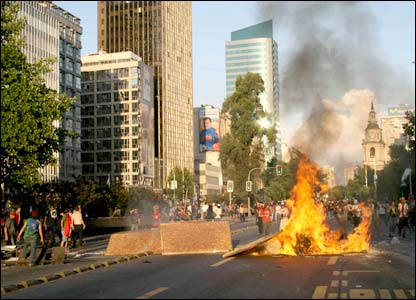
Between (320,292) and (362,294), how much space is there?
30.2 inches

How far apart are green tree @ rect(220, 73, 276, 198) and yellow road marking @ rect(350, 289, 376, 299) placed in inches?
2360

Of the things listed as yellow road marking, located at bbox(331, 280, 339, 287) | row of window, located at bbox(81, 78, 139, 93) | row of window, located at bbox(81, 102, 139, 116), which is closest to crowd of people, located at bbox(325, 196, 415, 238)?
→ yellow road marking, located at bbox(331, 280, 339, 287)

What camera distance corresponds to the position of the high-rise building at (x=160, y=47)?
16338 cm

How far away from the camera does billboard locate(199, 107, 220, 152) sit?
182m

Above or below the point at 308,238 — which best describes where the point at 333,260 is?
below

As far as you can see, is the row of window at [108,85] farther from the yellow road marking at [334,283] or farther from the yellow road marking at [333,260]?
the yellow road marking at [334,283]

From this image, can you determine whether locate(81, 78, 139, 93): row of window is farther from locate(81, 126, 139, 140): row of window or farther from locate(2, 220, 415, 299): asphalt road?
locate(2, 220, 415, 299): asphalt road

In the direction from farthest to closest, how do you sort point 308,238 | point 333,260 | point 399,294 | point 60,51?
point 60,51
point 308,238
point 333,260
point 399,294

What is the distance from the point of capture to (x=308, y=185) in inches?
955

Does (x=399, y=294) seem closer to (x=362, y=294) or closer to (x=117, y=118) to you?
(x=362, y=294)

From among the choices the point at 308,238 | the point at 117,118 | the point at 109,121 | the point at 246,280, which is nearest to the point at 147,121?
the point at 117,118

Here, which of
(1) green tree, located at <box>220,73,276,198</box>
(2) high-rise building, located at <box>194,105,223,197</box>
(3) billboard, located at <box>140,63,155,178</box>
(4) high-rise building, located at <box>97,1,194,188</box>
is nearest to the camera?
(1) green tree, located at <box>220,73,276,198</box>

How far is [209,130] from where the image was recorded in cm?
18275

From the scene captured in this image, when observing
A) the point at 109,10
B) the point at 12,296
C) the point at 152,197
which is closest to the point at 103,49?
the point at 109,10
